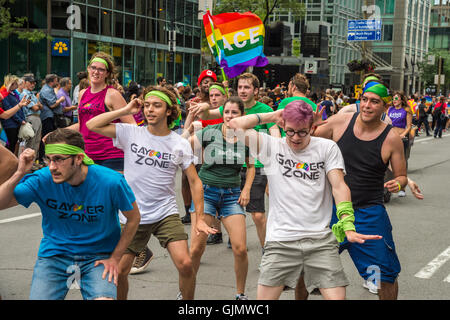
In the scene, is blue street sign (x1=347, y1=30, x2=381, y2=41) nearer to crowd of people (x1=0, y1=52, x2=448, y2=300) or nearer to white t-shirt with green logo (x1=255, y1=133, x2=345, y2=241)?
crowd of people (x1=0, y1=52, x2=448, y2=300)

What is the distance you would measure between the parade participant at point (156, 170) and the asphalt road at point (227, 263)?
1.01 metres

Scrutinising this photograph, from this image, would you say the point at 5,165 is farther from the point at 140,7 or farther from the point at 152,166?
the point at 140,7

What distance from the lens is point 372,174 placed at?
4656 millimetres

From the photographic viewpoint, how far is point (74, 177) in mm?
3775

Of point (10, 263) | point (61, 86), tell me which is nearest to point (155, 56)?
point (61, 86)

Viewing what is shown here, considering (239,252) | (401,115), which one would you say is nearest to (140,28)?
(401,115)

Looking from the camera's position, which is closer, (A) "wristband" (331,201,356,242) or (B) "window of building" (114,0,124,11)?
(A) "wristband" (331,201,356,242)

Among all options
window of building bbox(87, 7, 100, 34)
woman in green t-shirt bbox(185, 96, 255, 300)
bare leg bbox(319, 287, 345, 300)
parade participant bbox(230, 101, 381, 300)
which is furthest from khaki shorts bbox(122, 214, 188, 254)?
window of building bbox(87, 7, 100, 34)

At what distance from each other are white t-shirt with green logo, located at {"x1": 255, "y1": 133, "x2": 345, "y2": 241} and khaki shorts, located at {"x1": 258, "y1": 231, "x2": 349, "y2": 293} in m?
0.05

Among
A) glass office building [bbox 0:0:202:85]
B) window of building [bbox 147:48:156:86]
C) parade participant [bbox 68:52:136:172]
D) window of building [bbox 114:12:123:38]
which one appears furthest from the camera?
window of building [bbox 147:48:156:86]

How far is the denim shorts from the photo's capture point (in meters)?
3.68

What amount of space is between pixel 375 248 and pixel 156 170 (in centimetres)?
174

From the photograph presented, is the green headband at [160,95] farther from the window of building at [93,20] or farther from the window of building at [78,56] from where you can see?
the window of building at [93,20]
